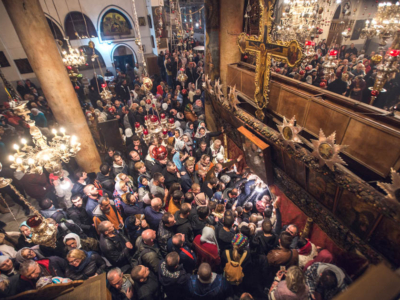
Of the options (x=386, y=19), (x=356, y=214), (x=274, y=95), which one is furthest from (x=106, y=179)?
(x=386, y=19)

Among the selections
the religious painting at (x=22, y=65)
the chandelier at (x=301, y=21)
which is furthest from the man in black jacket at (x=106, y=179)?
the religious painting at (x=22, y=65)

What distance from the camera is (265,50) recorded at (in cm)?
370

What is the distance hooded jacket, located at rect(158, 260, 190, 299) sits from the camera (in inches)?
112

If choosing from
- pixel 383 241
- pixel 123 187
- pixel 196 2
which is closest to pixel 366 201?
pixel 383 241

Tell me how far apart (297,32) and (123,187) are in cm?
1192

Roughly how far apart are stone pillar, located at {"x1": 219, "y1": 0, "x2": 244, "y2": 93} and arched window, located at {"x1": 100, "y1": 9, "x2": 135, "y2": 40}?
41.2 feet

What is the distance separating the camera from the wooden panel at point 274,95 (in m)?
4.27

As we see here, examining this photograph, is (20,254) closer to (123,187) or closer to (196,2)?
(123,187)

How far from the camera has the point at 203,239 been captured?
10.5 feet

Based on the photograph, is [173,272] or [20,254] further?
[20,254]

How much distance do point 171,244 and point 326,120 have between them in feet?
10.7

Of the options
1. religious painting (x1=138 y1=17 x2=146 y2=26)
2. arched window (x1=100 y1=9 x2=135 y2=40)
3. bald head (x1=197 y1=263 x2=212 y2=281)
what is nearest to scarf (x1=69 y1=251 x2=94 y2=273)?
bald head (x1=197 y1=263 x2=212 y2=281)

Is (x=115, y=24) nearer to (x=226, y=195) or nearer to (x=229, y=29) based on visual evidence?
(x=229, y=29)

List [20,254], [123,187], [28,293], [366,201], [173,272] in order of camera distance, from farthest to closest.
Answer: [123,187] → [20,254] → [173,272] → [366,201] → [28,293]
